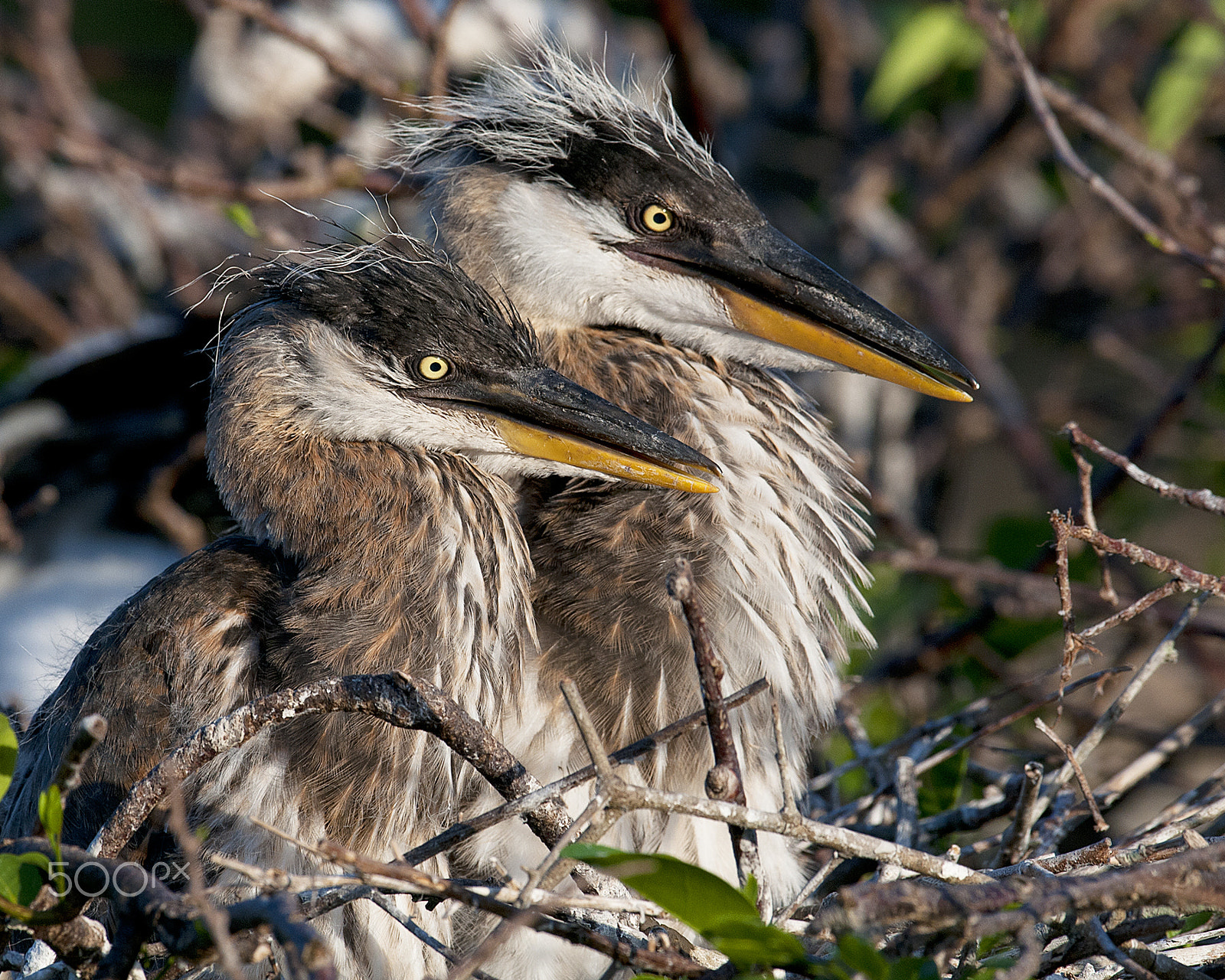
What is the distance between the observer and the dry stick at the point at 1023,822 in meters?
1.60

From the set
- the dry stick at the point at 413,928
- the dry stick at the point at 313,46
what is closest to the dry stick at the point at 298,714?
the dry stick at the point at 413,928

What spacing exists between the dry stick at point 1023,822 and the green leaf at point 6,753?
1.24 meters

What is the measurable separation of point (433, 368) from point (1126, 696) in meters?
1.13

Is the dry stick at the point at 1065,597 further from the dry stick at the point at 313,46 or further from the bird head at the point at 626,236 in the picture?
the dry stick at the point at 313,46

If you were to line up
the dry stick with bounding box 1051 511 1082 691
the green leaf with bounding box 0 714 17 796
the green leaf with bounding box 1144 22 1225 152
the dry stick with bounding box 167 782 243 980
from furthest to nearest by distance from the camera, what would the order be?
the green leaf with bounding box 1144 22 1225 152 < the dry stick with bounding box 1051 511 1082 691 < the green leaf with bounding box 0 714 17 796 < the dry stick with bounding box 167 782 243 980

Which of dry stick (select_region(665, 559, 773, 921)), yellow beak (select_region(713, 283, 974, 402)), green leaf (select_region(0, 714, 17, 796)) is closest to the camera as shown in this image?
dry stick (select_region(665, 559, 773, 921))

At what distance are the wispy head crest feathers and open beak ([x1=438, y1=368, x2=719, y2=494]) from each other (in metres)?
0.51

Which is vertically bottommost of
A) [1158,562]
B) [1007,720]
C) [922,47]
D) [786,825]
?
[1007,720]

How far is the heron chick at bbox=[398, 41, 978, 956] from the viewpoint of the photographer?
190 cm

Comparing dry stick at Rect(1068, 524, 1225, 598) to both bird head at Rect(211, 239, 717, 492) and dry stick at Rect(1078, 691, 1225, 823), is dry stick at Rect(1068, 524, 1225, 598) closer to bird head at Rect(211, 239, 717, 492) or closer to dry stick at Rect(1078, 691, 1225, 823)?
dry stick at Rect(1078, 691, 1225, 823)

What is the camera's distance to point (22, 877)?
1.25m

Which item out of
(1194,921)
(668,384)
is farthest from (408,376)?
(1194,921)

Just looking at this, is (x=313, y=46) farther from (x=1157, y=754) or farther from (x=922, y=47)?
(x=1157, y=754)

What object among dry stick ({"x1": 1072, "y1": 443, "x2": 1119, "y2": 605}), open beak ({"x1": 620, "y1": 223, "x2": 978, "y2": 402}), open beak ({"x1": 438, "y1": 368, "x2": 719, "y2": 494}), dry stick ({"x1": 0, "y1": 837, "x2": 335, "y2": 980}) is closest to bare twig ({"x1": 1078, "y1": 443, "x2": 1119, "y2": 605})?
dry stick ({"x1": 1072, "y1": 443, "x2": 1119, "y2": 605})
